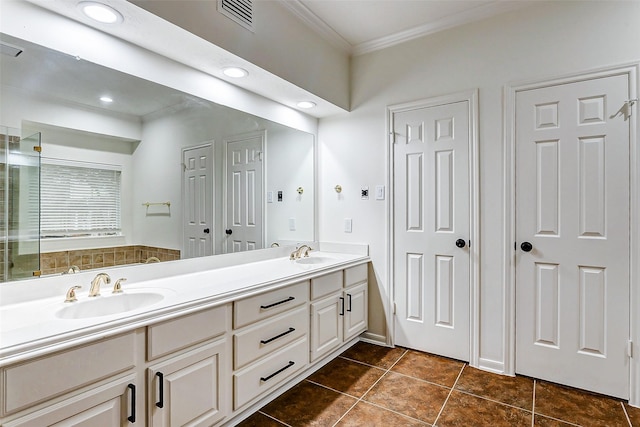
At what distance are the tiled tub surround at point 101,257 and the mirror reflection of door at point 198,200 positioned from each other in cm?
14

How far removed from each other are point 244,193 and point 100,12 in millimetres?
1383

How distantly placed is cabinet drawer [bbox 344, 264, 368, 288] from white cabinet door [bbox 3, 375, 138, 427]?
64.6 inches

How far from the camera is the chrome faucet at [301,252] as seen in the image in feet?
9.18

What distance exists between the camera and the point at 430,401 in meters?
2.06

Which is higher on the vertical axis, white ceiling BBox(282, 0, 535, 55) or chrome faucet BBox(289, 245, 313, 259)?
white ceiling BBox(282, 0, 535, 55)

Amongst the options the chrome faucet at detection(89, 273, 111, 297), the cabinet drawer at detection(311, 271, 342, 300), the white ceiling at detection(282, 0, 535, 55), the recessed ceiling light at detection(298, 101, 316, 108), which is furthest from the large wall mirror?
the white ceiling at detection(282, 0, 535, 55)

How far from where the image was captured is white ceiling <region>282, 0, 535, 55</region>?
2355mm

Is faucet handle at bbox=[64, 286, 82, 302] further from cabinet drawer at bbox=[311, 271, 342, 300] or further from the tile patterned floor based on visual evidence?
cabinet drawer at bbox=[311, 271, 342, 300]

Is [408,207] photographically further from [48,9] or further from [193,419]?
[48,9]

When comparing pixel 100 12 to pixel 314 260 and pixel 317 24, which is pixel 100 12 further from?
pixel 314 260

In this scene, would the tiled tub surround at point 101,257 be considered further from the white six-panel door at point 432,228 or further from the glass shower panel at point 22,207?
the white six-panel door at point 432,228

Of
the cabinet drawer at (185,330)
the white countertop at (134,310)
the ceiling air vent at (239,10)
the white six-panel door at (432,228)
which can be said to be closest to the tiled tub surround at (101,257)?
the white countertop at (134,310)

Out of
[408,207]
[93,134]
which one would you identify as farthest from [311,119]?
[93,134]

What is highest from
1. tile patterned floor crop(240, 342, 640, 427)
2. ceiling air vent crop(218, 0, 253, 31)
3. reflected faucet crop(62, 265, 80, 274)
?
ceiling air vent crop(218, 0, 253, 31)
